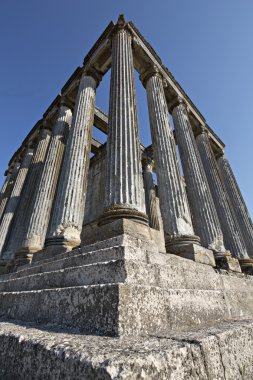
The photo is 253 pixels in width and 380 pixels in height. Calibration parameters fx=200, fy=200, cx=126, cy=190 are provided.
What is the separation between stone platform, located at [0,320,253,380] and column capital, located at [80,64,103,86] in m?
11.6

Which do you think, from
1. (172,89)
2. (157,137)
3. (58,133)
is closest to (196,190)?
(157,137)

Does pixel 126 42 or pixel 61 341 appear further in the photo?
pixel 126 42

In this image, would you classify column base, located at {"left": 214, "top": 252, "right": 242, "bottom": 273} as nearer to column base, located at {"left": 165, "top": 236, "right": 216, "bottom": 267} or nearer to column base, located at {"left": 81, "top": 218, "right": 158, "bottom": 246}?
column base, located at {"left": 165, "top": 236, "right": 216, "bottom": 267}

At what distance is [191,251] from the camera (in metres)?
5.69

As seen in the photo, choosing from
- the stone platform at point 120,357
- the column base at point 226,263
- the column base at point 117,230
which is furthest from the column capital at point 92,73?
the stone platform at point 120,357

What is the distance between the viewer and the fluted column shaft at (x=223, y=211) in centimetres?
1037

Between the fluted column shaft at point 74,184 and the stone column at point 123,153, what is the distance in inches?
76.4

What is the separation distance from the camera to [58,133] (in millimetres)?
11125

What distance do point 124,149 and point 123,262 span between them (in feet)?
12.9

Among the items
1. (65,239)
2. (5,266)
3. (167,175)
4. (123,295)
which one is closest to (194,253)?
(167,175)

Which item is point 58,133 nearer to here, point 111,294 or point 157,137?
point 157,137

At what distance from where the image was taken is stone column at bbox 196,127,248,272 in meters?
10.4

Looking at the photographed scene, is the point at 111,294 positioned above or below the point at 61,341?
above

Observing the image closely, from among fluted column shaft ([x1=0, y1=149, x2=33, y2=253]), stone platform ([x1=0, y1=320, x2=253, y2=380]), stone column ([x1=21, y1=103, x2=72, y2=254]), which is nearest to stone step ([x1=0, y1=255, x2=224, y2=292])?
stone platform ([x1=0, y1=320, x2=253, y2=380])
